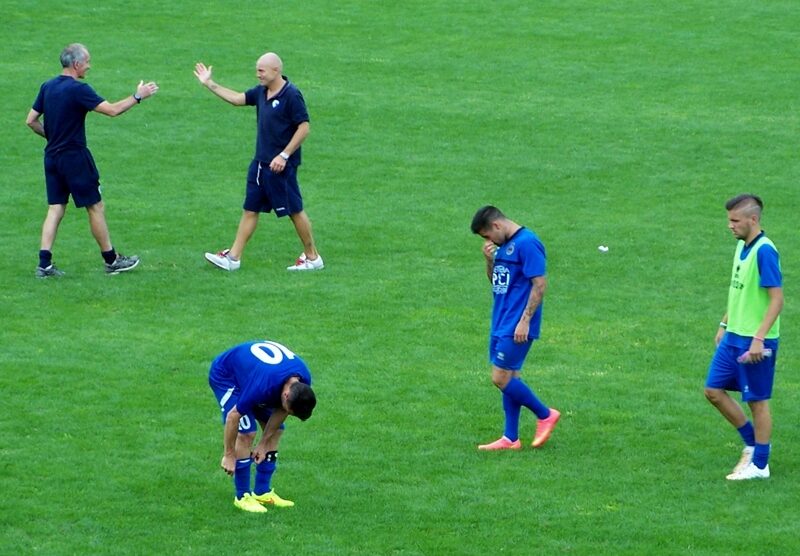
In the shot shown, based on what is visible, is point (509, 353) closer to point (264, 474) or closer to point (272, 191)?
point (264, 474)

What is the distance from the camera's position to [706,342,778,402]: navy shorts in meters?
9.34

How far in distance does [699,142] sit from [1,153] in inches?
400

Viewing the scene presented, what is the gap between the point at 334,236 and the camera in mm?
16609

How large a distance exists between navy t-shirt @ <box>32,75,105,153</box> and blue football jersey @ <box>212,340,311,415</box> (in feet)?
20.6

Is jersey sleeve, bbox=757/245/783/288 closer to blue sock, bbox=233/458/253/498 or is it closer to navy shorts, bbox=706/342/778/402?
navy shorts, bbox=706/342/778/402

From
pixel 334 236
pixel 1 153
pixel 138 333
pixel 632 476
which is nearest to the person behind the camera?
pixel 632 476

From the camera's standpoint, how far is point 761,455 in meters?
9.50

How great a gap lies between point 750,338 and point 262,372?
3290 millimetres

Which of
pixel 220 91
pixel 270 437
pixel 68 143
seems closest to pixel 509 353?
pixel 270 437

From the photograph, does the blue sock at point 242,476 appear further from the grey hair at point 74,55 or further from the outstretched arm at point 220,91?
the outstretched arm at point 220,91

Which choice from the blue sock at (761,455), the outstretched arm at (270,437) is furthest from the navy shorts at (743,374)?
the outstretched arm at (270,437)

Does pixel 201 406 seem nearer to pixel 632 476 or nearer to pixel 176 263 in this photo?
pixel 632 476

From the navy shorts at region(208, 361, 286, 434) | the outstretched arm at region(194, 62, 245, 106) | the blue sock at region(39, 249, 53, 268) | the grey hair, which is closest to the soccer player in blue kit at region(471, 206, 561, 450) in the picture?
the navy shorts at region(208, 361, 286, 434)

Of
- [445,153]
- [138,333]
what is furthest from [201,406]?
[445,153]
